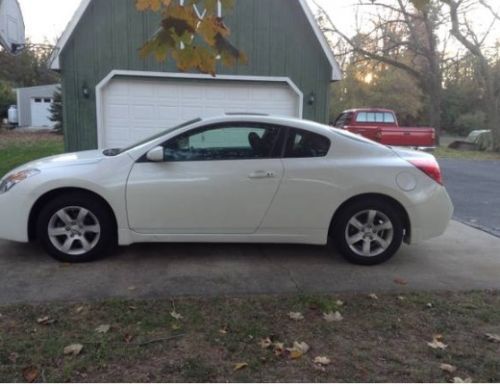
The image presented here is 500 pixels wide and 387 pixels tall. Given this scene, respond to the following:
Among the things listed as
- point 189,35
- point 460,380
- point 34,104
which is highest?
point 34,104

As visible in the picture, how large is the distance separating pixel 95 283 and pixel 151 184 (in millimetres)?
1102

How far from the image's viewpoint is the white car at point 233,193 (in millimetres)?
4684

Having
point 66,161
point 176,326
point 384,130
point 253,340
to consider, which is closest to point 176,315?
point 176,326

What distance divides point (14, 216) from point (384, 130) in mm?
15565

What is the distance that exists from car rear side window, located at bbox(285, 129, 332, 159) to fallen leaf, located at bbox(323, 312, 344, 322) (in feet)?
5.86

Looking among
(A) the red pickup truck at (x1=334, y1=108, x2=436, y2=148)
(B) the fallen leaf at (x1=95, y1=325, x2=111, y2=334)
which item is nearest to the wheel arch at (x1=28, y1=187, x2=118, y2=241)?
(B) the fallen leaf at (x1=95, y1=325, x2=111, y2=334)

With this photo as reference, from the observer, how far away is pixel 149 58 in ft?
32.3

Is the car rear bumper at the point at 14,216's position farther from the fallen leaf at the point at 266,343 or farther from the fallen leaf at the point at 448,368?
the fallen leaf at the point at 448,368

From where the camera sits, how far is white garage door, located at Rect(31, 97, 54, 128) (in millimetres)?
36562

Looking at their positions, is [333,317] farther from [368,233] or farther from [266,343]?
[368,233]

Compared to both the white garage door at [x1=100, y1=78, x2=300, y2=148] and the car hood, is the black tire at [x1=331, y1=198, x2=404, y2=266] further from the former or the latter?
the white garage door at [x1=100, y1=78, x2=300, y2=148]

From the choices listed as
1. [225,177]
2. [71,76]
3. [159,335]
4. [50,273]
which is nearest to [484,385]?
[159,335]

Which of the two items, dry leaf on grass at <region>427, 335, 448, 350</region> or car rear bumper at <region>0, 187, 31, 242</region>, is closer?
dry leaf on grass at <region>427, 335, 448, 350</region>

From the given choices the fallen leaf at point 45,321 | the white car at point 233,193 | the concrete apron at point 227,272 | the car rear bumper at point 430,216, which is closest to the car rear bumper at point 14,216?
the white car at point 233,193
